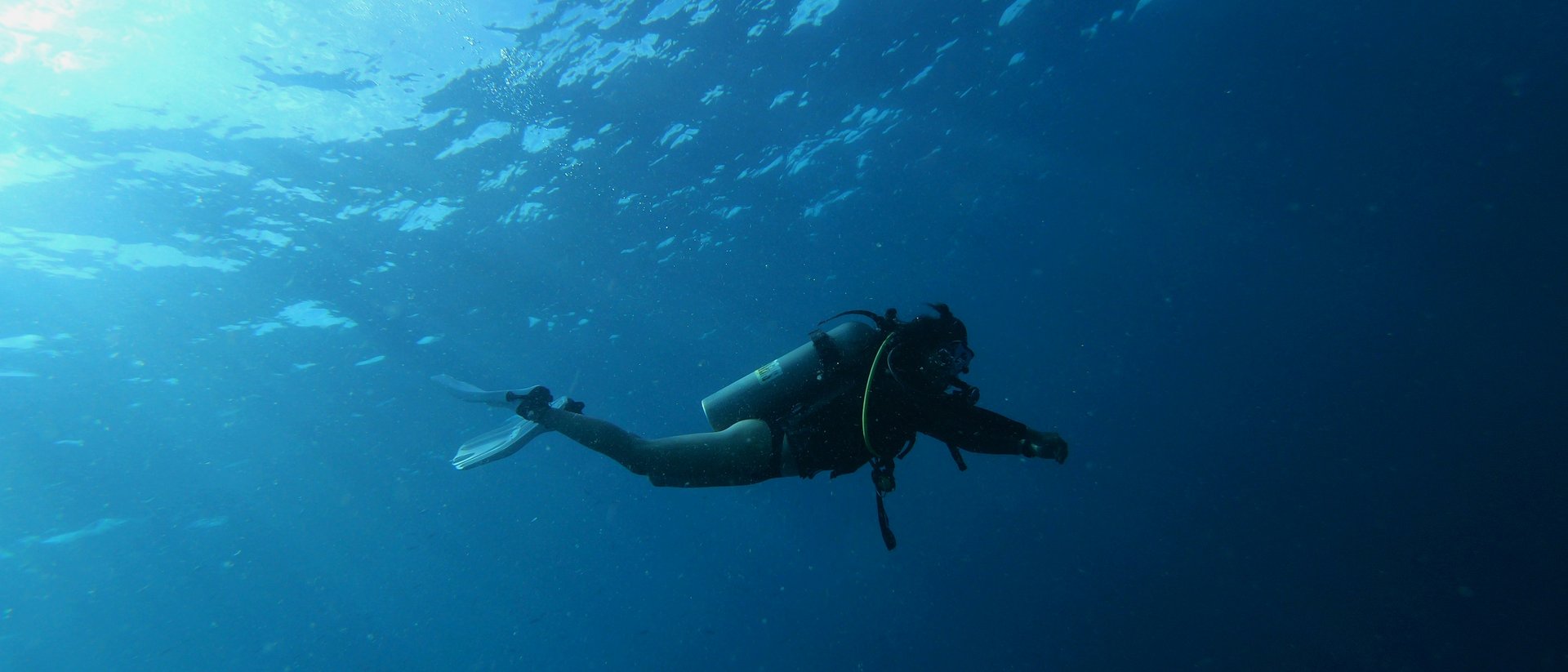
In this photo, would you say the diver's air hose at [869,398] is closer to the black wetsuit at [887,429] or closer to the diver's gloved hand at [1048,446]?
the black wetsuit at [887,429]

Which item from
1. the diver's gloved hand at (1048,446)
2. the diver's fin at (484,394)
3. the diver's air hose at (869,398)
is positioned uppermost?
the diver's fin at (484,394)

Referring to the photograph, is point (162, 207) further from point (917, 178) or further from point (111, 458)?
point (917, 178)

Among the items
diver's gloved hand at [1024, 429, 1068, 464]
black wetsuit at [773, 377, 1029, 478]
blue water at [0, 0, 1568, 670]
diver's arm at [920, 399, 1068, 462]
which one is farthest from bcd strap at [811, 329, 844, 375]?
blue water at [0, 0, 1568, 670]

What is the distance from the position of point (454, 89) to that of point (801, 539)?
139ft

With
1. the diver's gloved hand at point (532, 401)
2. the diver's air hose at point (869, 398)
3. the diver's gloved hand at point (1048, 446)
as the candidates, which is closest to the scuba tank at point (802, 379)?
the diver's air hose at point (869, 398)

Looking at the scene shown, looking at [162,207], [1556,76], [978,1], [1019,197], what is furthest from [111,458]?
[1556,76]

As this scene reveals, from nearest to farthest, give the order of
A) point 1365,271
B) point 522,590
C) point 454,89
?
1. point 454,89
2. point 1365,271
3. point 522,590

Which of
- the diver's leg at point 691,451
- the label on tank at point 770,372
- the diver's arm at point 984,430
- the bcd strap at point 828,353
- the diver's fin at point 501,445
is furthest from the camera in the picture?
the diver's fin at point 501,445

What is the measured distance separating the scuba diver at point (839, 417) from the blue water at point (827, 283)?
33.4 ft

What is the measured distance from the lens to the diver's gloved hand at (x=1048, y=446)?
3.81 m

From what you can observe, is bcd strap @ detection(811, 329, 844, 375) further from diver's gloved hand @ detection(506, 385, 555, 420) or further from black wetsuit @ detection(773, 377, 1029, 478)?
diver's gloved hand @ detection(506, 385, 555, 420)

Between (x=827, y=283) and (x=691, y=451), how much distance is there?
23634mm

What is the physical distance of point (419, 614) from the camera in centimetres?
7781

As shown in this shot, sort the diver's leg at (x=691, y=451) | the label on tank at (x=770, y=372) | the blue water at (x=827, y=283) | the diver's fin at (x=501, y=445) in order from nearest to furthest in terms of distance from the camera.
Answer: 1. the diver's leg at (x=691, y=451)
2. the label on tank at (x=770, y=372)
3. the diver's fin at (x=501, y=445)
4. the blue water at (x=827, y=283)
